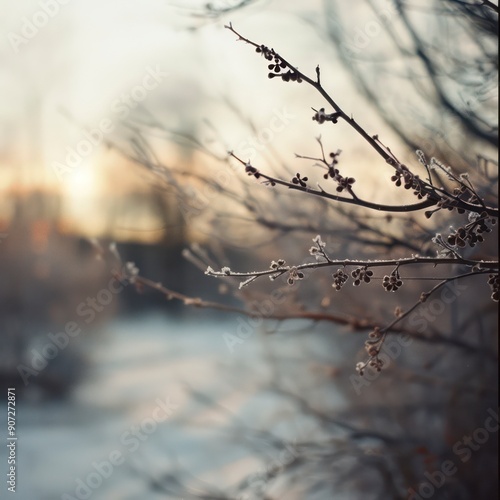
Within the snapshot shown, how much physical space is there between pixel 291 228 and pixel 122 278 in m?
1.08

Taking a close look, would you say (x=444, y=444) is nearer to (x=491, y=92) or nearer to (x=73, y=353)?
(x=491, y=92)

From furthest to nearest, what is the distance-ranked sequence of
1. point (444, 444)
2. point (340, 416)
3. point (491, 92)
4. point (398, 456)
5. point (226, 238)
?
1. point (340, 416)
2. point (444, 444)
3. point (398, 456)
4. point (226, 238)
5. point (491, 92)

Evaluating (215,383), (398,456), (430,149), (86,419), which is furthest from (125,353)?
(430,149)

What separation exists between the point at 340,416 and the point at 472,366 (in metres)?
1.38

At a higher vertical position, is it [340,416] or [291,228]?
[291,228]

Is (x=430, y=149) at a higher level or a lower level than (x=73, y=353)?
lower

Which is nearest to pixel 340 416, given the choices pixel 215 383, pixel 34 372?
pixel 215 383

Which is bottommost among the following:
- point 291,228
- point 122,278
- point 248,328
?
point 122,278

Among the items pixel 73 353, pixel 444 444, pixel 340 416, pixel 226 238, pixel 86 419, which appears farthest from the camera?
pixel 73 353

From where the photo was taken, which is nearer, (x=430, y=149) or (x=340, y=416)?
(x=430, y=149)

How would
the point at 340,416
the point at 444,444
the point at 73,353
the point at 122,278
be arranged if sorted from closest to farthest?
the point at 122,278
the point at 444,444
the point at 340,416
the point at 73,353

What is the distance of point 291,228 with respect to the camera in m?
3.76

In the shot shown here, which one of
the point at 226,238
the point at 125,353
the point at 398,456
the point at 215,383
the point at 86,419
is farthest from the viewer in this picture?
the point at 125,353

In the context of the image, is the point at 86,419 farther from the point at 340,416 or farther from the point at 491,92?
the point at 491,92
